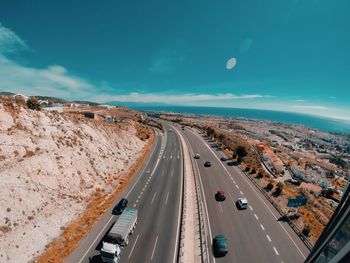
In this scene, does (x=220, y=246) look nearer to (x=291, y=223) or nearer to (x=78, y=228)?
(x=291, y=223)

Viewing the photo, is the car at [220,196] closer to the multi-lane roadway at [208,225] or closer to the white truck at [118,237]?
the multi-lane roadway at [208,225]

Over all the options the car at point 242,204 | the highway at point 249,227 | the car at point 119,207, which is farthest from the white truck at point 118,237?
the car at point 242,204

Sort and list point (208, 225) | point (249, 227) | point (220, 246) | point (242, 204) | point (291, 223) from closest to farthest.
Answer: point (220, 246) → point (249, 227) → point (208, 225) → point (291, 223) → point (242, 204)

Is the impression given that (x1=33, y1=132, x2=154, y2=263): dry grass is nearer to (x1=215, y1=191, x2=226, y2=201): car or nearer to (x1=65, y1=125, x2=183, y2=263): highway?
(x1=65, y1=125, x2=183, y2=263): highway

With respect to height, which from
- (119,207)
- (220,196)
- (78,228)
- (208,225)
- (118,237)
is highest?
(118,237)

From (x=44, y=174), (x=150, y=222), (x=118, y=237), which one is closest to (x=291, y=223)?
(x=150, y=222)

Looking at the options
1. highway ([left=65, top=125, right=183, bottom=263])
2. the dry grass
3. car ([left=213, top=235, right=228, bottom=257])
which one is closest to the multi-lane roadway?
highway ([left=65, top=125, right=183, bottom=263])
